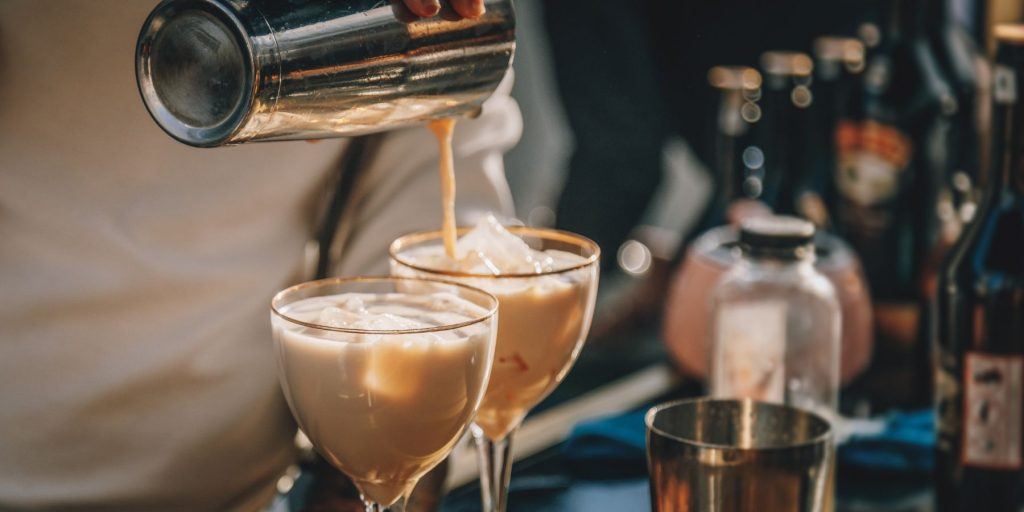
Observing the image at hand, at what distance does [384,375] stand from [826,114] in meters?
1.03

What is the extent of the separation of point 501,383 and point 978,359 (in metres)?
0.53

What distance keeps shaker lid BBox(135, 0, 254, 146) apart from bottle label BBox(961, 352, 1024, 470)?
2.66ft

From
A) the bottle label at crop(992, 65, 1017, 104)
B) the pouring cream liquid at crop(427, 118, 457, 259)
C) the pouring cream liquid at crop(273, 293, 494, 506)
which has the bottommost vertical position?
the pouring cream liquid at crop(273, 293, 494, 506)

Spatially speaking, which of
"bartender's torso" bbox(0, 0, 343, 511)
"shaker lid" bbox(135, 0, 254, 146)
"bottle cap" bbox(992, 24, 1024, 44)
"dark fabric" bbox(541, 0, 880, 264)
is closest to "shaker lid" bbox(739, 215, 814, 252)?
"bottle cap" bbox(992, 24, 1024, 44)

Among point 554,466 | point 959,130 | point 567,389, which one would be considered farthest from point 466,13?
point 959,130

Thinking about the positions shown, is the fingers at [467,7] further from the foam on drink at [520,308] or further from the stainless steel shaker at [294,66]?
the foam on drink at [520,308]

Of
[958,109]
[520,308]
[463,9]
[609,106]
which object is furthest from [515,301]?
[609,106]

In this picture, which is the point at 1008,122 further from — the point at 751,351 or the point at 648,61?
the point at 648,61

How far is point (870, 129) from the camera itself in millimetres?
1509

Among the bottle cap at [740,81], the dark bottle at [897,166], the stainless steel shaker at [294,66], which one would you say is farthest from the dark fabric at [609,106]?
the stainless steel shaker at [294,66]

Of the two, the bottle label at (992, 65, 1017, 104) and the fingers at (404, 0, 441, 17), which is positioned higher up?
the fingers at (404, 0, 441, 17)

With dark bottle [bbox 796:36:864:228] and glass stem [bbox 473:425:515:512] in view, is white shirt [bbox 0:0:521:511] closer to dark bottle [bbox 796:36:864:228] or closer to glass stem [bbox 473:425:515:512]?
glass stem [bbox 473:425:515:512]

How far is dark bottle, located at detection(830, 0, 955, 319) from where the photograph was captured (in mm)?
1479

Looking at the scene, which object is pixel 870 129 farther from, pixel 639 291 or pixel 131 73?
pixel 131 73
